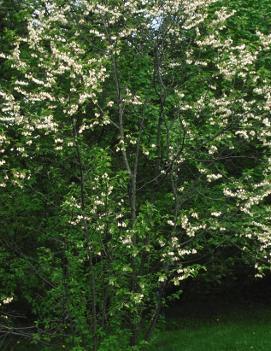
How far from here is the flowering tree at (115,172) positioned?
7.61 meters

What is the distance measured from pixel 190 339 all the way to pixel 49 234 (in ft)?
18.1

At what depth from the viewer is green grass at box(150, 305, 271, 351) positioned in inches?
468

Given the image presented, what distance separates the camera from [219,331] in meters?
13.4

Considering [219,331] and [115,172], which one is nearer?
[115,172]

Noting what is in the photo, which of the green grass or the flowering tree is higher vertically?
the flowering tree

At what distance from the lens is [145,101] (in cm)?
932

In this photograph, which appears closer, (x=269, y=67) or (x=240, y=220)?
(x=240, y=220)

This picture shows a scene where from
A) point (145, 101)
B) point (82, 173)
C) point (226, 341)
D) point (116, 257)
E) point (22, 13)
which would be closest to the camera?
point (82, 173)

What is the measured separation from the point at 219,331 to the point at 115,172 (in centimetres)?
659

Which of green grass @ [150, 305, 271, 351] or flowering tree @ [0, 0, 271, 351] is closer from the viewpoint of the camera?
flowering tree @ [0, 0, 271, 351]

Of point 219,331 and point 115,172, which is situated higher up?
point 115,172

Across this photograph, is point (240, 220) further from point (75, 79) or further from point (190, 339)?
point (190, 339)

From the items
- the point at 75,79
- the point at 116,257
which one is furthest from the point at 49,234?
the point at 75,79

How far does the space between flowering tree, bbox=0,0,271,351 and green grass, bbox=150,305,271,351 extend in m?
A: 2.31
